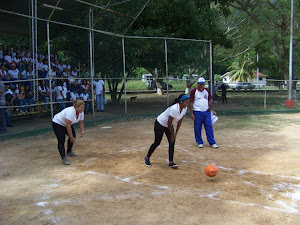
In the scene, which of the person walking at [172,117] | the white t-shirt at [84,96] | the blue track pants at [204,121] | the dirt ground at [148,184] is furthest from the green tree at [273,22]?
the person walking at [172,117]

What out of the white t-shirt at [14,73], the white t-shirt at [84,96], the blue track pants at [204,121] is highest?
the white t-shirt at [14,73]

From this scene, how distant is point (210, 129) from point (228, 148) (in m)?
0.72

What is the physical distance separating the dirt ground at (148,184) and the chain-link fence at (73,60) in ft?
10.2

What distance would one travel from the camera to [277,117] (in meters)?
15.4

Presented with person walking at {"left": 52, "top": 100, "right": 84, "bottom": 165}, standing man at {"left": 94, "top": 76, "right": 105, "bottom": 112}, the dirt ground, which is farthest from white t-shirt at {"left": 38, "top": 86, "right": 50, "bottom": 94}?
person walking at {"left": 52, "top": 100, "right": 84, "bottom": 165}

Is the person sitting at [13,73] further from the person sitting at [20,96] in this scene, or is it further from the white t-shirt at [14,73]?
the person sitting at [20,96]

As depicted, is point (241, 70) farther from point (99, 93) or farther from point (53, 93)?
point (53, 93)

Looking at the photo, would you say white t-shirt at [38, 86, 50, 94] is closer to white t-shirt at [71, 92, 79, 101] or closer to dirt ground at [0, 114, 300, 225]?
white t-shirt at [71, 92, 79, 101]

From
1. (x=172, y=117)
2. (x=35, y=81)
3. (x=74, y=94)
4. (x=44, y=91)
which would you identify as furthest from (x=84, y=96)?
(x=172, y=117)

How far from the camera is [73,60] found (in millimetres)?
15969

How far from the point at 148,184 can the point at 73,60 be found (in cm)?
1152

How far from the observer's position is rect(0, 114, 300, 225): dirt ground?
4.51m

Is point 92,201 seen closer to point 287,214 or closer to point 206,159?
point 287,214

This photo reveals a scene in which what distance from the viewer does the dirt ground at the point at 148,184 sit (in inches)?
178
